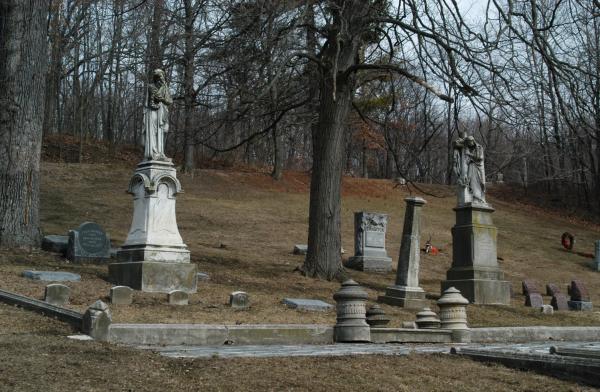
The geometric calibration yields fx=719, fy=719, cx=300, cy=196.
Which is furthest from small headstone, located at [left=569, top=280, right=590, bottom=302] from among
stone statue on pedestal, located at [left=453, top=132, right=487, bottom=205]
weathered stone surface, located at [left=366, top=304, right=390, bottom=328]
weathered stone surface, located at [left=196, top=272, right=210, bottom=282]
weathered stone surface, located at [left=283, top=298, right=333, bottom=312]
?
weathered stone surface, located at [left=196, top=272, right=210, bottom=282]

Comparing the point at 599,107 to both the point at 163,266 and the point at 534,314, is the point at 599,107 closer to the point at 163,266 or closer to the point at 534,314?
the point at 534,314

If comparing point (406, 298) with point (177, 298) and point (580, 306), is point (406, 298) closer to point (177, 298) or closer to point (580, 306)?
point (580, 306)

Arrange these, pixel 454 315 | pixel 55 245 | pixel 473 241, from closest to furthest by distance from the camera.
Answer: pixel 454 315 → pixel 55 245 → pixel 473 241

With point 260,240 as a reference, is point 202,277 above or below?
below

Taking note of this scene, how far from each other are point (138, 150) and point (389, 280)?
2525 cm

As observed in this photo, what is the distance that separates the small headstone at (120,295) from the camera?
11305mm

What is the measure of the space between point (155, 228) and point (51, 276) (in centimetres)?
210

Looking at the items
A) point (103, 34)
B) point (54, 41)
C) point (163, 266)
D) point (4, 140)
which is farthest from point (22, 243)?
point (103, 34)

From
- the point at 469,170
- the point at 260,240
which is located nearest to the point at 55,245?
the point at 260,240

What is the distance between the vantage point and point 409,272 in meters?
15.9

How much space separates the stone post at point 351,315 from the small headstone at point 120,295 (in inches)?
142

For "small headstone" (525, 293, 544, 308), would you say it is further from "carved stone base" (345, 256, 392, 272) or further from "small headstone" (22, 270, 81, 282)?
"small headstone" (22, 270, 81, 282)

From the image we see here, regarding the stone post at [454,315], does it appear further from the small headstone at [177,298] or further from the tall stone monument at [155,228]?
the tall stone monument at [155,228]

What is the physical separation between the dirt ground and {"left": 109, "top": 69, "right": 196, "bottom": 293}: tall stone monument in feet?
16.7
